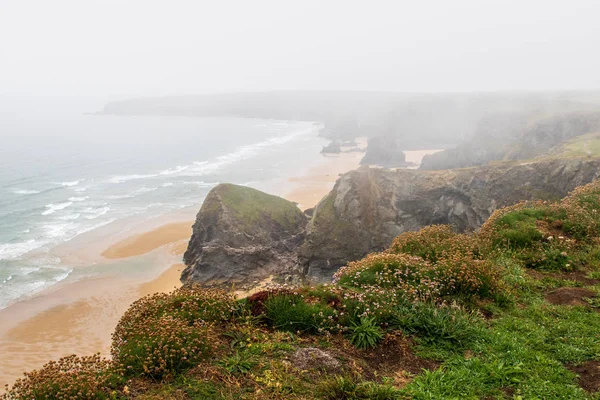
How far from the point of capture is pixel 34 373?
18.4 ft

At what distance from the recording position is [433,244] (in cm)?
1124

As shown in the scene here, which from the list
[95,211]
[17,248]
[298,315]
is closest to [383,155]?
[95,211]

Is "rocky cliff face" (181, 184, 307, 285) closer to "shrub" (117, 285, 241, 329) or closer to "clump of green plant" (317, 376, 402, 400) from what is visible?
"shrub" (117, 285, 241, 329)

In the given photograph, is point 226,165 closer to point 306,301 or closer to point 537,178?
point 537,178

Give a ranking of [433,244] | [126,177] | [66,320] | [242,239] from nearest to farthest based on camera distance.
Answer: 1. [433,244]
2. [66,320]
3. [242,239]
4. [126,177]

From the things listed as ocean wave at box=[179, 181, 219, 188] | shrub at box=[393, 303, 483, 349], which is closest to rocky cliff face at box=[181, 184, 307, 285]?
shrub at box=[393, 303, 483, 349]

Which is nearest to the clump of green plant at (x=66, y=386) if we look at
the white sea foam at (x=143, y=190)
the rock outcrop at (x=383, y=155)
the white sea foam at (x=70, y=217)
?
the white sea foam at (x=70, y=217)

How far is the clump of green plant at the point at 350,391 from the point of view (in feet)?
18.4

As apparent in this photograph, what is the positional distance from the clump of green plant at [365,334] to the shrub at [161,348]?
2705 millimetres

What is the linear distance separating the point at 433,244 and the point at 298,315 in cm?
528

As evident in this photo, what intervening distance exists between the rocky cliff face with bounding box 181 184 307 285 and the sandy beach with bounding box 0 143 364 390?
9.09ft

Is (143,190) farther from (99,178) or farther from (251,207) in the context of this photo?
(251,207)

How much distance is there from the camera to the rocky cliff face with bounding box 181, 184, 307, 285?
98.0 feet

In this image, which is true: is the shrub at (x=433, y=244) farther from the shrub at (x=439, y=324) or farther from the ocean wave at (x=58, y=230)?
the ocean wave at (x=58, y=230)
